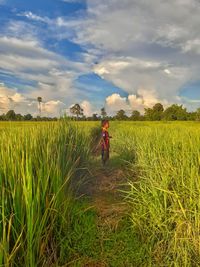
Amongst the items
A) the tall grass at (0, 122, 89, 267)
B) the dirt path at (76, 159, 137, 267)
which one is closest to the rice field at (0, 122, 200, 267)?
the tall grass at (0, 122, 89, 267)

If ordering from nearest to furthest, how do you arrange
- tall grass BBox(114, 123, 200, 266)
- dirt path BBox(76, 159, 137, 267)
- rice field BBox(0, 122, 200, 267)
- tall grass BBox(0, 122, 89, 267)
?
tall grass BBox(0, 122, 89, 267) < rice field BBox(0, 122, 200, 267) < tall grass BBox(114, 123, 200, 266) < dirt path BBox(76, 159, 137, 267)

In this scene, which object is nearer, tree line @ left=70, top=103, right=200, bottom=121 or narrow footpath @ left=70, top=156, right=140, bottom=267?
narrow footpath @ left=70, top=156, right=140, bottom=267

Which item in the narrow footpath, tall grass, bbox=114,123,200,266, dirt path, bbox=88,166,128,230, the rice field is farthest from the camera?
dirt path, bbox=88,166,128,230

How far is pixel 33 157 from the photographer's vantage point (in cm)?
365

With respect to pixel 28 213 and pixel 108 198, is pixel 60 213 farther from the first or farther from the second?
pixel 108 198

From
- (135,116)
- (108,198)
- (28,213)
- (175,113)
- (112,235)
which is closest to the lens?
(28,213)

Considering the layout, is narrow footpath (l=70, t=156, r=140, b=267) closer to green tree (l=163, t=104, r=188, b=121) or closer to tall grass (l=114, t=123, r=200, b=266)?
tall grass (l=114, t=123, r=200, b=266)

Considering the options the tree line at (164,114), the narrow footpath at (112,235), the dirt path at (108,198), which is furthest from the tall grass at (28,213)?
the tree line at (164,114)

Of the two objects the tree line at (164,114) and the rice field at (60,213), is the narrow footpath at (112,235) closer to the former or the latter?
the rice field at (60,213)

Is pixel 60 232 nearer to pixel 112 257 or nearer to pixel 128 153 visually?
pixel 112 257

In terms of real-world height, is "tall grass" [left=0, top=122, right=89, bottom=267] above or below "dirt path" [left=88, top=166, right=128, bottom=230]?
above

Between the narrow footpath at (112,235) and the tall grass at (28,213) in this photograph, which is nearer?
the tall grass at (28,213)

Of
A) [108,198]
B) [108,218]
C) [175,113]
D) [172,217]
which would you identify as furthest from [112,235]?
[175,113]

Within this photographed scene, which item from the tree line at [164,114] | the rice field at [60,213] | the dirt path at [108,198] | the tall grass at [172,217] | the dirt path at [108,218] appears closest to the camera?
the rice field at [60,213]
